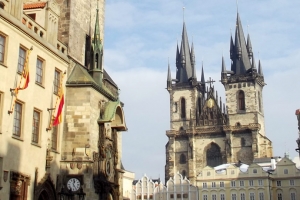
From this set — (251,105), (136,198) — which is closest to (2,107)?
(136,198)

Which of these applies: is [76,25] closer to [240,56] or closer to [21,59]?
[21,59]

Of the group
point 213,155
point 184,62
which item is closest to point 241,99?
point 213,155

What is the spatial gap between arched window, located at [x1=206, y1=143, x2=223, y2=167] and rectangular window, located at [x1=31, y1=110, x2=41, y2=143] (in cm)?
6809

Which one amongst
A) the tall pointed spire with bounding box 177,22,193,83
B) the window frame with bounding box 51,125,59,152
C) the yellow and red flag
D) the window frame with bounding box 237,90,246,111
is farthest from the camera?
the tall pointed spire with bounding box 177,22,193,83

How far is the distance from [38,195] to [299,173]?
59476 millimetres

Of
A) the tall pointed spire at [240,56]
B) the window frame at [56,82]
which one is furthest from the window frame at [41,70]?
the tall pointed spire at [240,56]

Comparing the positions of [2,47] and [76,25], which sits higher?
[76,25]

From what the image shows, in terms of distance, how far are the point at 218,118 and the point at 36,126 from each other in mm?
71566

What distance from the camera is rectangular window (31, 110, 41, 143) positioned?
17.5 meters

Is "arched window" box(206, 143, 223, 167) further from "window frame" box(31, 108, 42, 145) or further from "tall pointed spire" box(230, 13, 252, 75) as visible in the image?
"window frame" box(31, 108, 42, 145)

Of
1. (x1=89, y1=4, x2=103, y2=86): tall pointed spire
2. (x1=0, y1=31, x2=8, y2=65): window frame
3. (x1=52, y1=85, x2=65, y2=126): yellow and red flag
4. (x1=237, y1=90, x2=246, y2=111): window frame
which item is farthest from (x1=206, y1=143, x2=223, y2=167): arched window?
(x1=0, y1=31, x2=8, y2=65): window frame

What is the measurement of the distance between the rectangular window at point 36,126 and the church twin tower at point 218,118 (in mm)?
65207

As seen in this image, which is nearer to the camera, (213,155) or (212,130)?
(213,155)

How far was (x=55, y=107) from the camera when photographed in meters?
18.8
